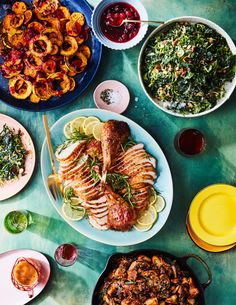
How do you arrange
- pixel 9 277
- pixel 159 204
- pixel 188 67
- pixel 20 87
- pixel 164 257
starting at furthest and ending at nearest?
1. pixel 9 277
2. pixel 20 87
3. pixel 159 204
4. pixel 164 257
5. pixel 188 67

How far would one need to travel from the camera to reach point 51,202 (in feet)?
13.0

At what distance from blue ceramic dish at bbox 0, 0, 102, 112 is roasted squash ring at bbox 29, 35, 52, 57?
323 millimetres

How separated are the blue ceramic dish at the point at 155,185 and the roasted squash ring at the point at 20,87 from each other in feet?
1.11

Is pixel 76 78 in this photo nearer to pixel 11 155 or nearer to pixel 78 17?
pixel 78 17

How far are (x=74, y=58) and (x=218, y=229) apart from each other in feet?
5.54

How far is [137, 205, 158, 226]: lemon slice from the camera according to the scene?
12.3 feet

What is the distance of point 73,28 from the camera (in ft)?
12.5

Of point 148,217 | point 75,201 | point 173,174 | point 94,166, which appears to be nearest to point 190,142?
point 173,174

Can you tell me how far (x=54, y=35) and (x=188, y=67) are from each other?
3.40 feet

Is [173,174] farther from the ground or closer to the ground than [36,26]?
closer to the ground

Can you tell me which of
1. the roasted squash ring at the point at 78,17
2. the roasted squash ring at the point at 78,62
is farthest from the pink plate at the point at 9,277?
the roasted squash ring at the point at 78,17

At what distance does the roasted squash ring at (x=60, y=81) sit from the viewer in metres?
3.80

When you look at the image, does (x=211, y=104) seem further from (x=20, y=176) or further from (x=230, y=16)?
(x=20, y=176)

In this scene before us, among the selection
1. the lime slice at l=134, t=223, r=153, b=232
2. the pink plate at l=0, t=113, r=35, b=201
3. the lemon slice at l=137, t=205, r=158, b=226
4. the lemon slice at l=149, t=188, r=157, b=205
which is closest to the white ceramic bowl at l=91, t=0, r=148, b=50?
the pink plate at l=0, t=113, r=35, b=201
